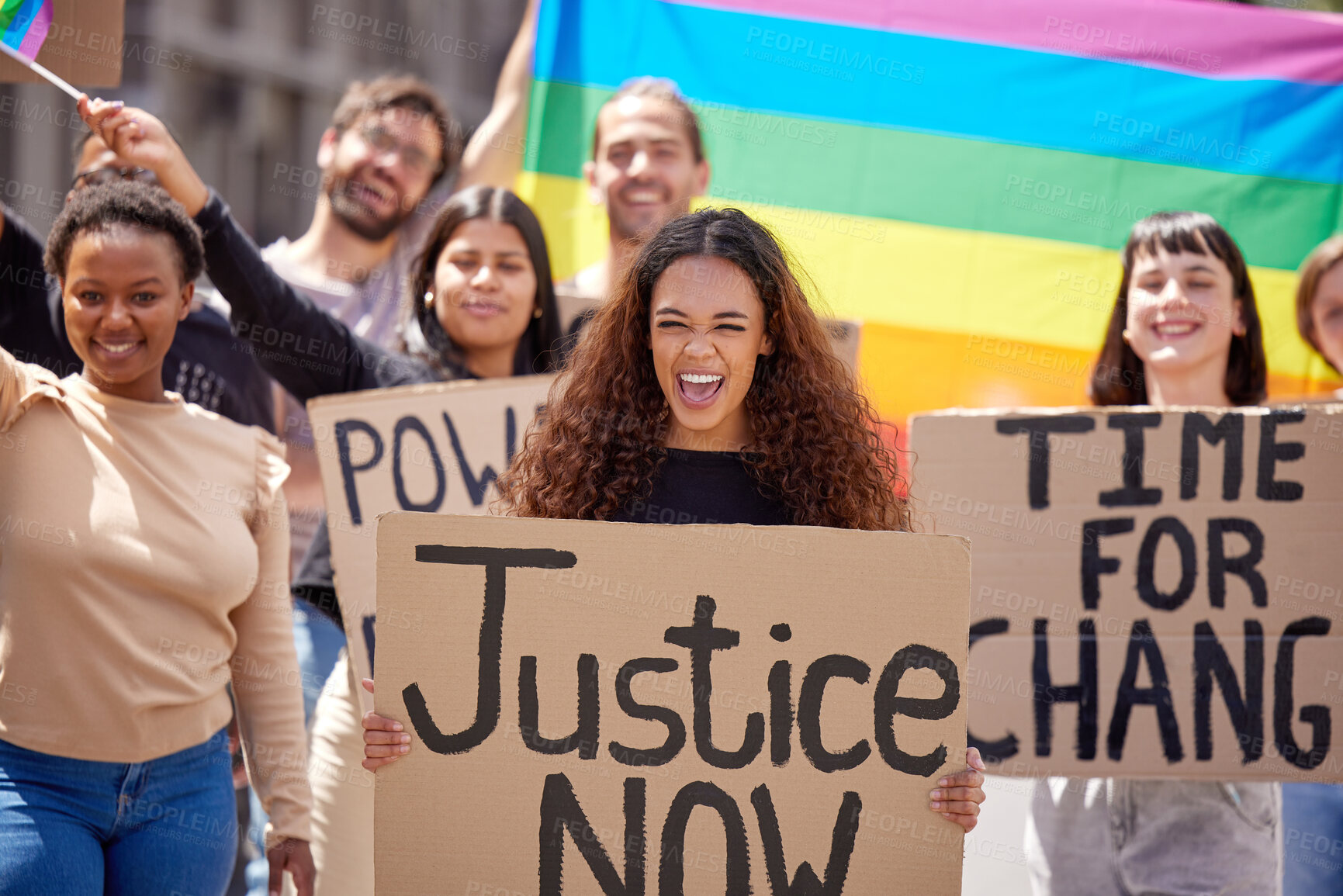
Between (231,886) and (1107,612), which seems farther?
(231,886)

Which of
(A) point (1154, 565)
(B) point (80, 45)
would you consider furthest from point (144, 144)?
(A) point (1154, 565)

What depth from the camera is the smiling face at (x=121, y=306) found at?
88.4 inches

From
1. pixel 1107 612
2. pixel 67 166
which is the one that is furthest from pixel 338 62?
pixel 1107 612

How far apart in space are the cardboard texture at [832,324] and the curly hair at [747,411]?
3.02 ft

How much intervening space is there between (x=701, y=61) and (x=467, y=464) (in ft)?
6.76

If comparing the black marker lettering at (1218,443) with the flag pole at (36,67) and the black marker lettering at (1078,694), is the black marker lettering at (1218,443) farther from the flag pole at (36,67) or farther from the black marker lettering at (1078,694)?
the flag pole at (36,67)

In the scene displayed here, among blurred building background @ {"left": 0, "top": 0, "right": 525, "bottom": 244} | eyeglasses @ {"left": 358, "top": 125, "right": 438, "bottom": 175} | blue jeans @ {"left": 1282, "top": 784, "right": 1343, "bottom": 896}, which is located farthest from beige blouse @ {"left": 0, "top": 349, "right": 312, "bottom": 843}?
blurred building background @ {"left": 0, "top": 0, "right": 525, "bottom": 244}

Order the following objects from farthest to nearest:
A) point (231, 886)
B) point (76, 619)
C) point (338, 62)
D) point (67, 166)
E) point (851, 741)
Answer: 1. point (338, 62)
2. point (67, 166)
3. point (231, 886)
4. point (76, 619)
5. point (851, 741)

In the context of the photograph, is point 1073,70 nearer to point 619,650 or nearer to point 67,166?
point 619,650

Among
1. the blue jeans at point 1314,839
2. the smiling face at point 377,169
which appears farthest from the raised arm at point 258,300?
the blue jeans at point 1314,839

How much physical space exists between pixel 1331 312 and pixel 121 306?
339cm

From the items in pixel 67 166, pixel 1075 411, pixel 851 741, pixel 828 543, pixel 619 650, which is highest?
pixel 67 166

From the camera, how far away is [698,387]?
2066mm

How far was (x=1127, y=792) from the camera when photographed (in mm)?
2740
